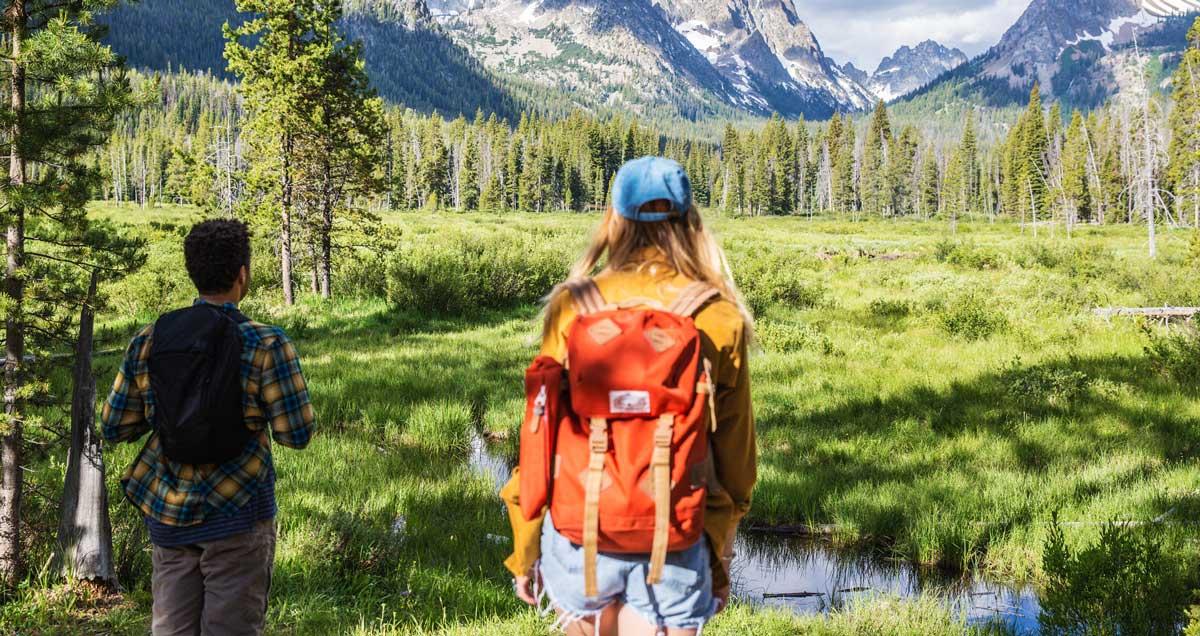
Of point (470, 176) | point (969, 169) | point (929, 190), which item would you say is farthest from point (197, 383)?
point (969, 169)

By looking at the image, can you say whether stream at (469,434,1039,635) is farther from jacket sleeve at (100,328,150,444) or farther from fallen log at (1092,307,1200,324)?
fallen log at (1092,307,1200,324)

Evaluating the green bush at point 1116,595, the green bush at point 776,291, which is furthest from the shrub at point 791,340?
the green bush at point 1116,595

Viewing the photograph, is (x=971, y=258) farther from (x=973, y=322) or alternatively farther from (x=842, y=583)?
(x=842, y=583)

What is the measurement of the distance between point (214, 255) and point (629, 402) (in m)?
1.79

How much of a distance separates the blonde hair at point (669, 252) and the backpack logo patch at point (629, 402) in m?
0.39

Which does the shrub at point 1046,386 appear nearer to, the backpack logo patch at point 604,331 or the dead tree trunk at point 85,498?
the backpack logo patch at point 604,331

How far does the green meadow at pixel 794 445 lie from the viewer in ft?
14.9

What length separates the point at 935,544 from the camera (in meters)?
6.22

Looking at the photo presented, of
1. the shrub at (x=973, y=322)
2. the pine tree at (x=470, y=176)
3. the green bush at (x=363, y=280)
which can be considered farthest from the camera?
the pine tree at (x=470, y=176)

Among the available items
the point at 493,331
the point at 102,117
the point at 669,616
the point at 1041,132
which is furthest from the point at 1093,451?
the point at 1041,132

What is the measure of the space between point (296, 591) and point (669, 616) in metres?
3.14

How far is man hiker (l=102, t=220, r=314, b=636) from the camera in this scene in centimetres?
262

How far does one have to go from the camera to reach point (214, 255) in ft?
9.02

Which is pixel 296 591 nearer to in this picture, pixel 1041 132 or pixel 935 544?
pixel 935 544
